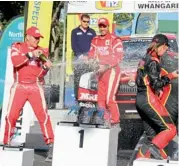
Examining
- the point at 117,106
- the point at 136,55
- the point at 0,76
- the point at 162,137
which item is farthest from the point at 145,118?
the point at 0,76

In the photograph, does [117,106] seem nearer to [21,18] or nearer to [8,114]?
[8,114]

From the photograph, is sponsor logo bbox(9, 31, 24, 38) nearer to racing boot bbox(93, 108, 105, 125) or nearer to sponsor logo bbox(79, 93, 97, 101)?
sponsor logo bbox(79, 93, 97, 101)

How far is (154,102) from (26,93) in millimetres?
1638

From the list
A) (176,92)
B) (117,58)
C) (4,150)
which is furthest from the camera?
(117,58)

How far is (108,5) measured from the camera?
1033 centimetres

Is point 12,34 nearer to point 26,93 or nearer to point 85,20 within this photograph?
point 85,20

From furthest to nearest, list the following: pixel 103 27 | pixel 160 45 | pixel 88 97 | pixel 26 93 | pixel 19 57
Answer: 1. pixel 103 27
2. pixel 88 97
3. pixel 26 93
4. pixel 19 57
5. pixel 160 45

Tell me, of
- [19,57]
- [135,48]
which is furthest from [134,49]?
[19,57]

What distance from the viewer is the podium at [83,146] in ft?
22.6

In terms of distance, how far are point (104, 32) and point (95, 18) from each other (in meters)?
1.46

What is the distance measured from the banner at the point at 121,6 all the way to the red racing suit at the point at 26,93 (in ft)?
8.49

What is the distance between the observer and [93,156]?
6898 millimetres

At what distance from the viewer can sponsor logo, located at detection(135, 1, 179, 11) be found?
9820 millimetres

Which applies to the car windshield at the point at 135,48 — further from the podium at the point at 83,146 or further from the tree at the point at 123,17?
the podium at the point at 83,146
